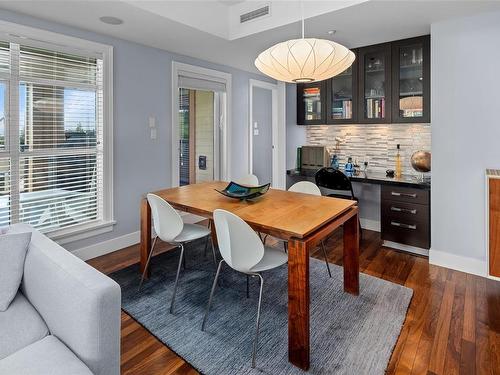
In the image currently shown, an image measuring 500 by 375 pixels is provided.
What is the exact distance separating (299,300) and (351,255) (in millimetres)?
855

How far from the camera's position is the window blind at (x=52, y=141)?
2.74 metres

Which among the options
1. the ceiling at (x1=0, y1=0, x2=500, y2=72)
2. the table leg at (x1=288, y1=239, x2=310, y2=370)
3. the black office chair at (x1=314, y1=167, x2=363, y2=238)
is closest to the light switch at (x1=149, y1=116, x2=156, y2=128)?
the ceiling at (x1=0, y1=0, x2=500, y2=72)

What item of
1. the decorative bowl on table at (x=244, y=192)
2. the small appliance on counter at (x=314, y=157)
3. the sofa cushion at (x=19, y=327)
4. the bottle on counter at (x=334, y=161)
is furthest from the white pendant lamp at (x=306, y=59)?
the bottle on counter at (x=334, y=161)

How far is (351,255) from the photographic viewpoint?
241 cm

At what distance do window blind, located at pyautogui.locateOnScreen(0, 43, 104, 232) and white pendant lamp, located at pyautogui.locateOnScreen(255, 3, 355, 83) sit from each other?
6.15 ft

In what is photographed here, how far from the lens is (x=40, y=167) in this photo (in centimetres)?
293

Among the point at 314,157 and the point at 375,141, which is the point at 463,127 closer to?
the point at 375,141

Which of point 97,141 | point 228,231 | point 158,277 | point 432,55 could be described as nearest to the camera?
point 228,231

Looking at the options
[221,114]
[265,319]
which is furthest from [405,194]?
[221,114]

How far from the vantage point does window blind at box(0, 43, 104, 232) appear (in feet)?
8.98

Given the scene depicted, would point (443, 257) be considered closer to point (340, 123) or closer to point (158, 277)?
point (340, 123)

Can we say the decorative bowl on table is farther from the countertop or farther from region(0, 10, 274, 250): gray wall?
the countertop

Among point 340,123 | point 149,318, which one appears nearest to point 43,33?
point 149,318

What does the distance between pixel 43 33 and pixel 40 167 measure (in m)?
1.16
